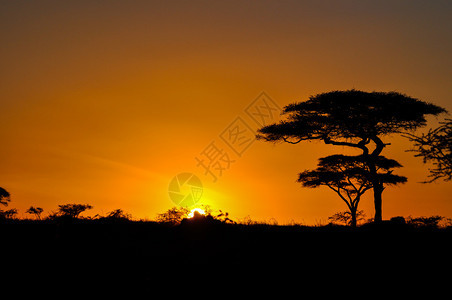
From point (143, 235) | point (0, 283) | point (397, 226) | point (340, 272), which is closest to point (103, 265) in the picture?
point (0, 283)

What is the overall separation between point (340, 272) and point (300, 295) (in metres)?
1.96

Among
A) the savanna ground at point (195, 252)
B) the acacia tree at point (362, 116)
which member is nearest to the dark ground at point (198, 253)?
the savanna ground at point (195, 252)

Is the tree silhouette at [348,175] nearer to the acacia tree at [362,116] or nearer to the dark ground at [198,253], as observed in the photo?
the acacia tree at [362,116]

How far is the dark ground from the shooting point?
12875 millimetres

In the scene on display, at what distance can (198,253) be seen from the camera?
14.8m

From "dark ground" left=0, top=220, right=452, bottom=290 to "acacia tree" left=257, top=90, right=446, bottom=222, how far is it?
21.1 metres

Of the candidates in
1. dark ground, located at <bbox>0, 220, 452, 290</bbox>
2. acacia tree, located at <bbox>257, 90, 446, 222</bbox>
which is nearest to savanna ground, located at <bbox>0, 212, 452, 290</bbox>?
dark ground, located at <bbox>0, 220, 452, 290</bbox>

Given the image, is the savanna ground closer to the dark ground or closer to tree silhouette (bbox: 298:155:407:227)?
the dark ground

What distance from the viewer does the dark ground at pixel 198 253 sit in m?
12.9

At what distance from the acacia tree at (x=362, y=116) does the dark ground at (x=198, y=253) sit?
21.1 metres

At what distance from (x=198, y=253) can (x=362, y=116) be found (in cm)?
2709

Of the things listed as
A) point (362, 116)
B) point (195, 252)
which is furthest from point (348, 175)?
point (195, 252)

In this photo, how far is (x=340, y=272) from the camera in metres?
13.4

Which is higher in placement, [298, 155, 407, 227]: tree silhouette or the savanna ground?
[298, 155, 407, 227]: tree silhouette
